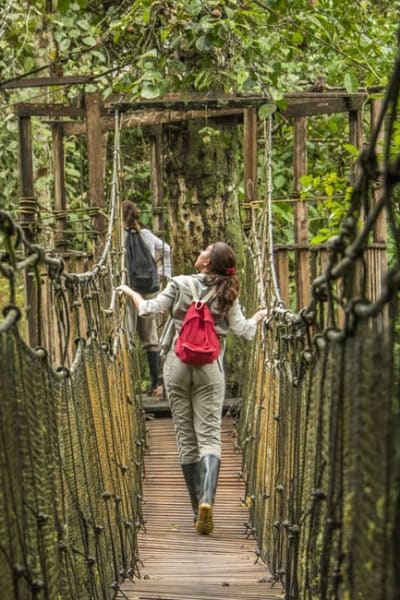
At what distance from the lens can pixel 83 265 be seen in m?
5.60

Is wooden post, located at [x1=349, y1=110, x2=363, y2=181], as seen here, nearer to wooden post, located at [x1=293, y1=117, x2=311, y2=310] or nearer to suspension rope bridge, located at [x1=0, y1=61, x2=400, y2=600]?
wooden post, located at [x1=293, y1=117, x2=311, y2=310]

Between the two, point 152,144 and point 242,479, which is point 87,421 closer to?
point 242,479

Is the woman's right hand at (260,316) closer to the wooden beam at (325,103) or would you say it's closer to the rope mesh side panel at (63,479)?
the rope mesh side panel at (63,479)

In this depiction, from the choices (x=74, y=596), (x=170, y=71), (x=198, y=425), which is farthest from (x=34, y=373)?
(x=170, y=71)

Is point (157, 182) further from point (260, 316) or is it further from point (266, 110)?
point (260, 316)

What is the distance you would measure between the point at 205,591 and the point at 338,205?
Answer: 1874 millimetres

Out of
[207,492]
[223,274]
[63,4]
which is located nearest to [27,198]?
[223,274]

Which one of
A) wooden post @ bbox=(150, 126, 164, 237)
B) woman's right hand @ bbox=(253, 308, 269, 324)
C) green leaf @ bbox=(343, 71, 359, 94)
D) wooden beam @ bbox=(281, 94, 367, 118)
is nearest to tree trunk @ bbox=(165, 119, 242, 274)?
wooden beam @ bbox=(281, 94, 367, 118)

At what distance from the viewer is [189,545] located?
12.8ft

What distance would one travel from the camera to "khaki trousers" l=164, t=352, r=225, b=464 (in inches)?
159

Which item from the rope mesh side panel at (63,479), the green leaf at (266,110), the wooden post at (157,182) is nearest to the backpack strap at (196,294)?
the rope mesh side panel at (63,479)

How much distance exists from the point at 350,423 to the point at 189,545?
2.42 meters

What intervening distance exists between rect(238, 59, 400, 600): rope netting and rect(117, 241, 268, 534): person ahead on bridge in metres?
1.08

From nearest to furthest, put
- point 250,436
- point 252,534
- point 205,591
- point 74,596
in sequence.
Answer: point 74,596 < point 205,591 < point 252,534 < point 250,436
